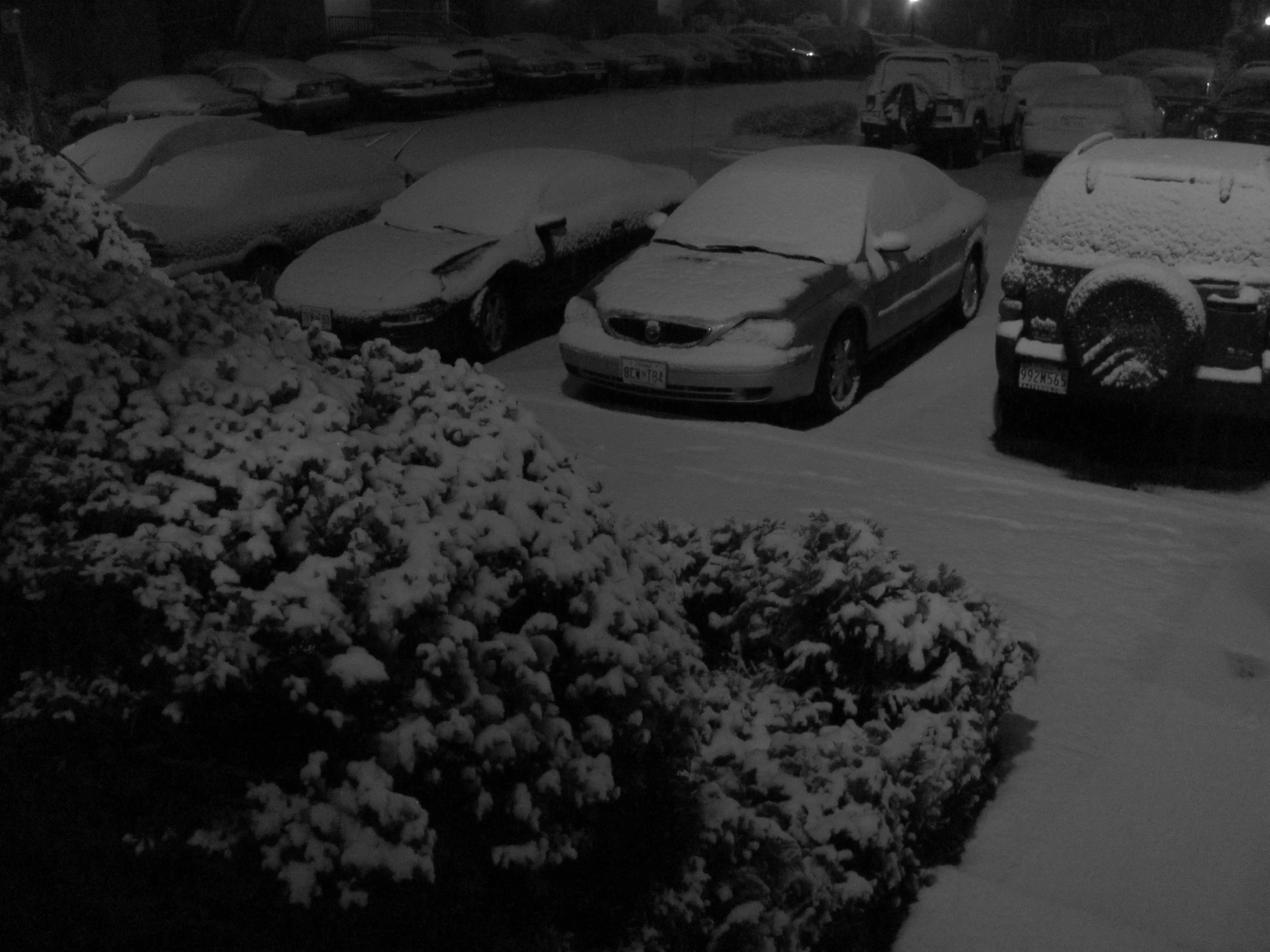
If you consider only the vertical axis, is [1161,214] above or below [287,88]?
above

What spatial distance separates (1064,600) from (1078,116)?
1639 cm

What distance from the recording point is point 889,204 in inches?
369

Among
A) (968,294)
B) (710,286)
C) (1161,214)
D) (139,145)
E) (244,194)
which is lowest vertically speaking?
(968,294)

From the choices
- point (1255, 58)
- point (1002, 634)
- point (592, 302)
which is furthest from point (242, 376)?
point (1255, 58)

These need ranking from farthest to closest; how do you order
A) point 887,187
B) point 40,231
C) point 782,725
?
point 887,187 < point 40,231 < point 782,725

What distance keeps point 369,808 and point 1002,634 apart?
2.49 m

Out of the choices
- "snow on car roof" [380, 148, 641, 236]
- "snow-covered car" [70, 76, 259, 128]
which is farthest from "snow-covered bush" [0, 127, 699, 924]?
"snow-covered car" [70, 76, 259, 128]

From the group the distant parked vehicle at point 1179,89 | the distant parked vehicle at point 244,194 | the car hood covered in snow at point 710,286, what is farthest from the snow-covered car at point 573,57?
the car hood covered in snow at point 710,286

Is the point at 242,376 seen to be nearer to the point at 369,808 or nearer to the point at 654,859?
the point at 369,808

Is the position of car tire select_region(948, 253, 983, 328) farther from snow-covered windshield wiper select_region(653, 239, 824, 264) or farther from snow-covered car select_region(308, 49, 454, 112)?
snow-covered car select_region(308, 49, 454, 112)

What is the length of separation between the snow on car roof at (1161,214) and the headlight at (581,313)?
2.68 metres

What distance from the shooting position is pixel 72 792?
8.78 feet

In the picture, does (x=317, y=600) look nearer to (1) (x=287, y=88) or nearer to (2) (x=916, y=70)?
(2) (x=916, y=70)

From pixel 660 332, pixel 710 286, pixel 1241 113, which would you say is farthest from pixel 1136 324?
pixel 1241 113
